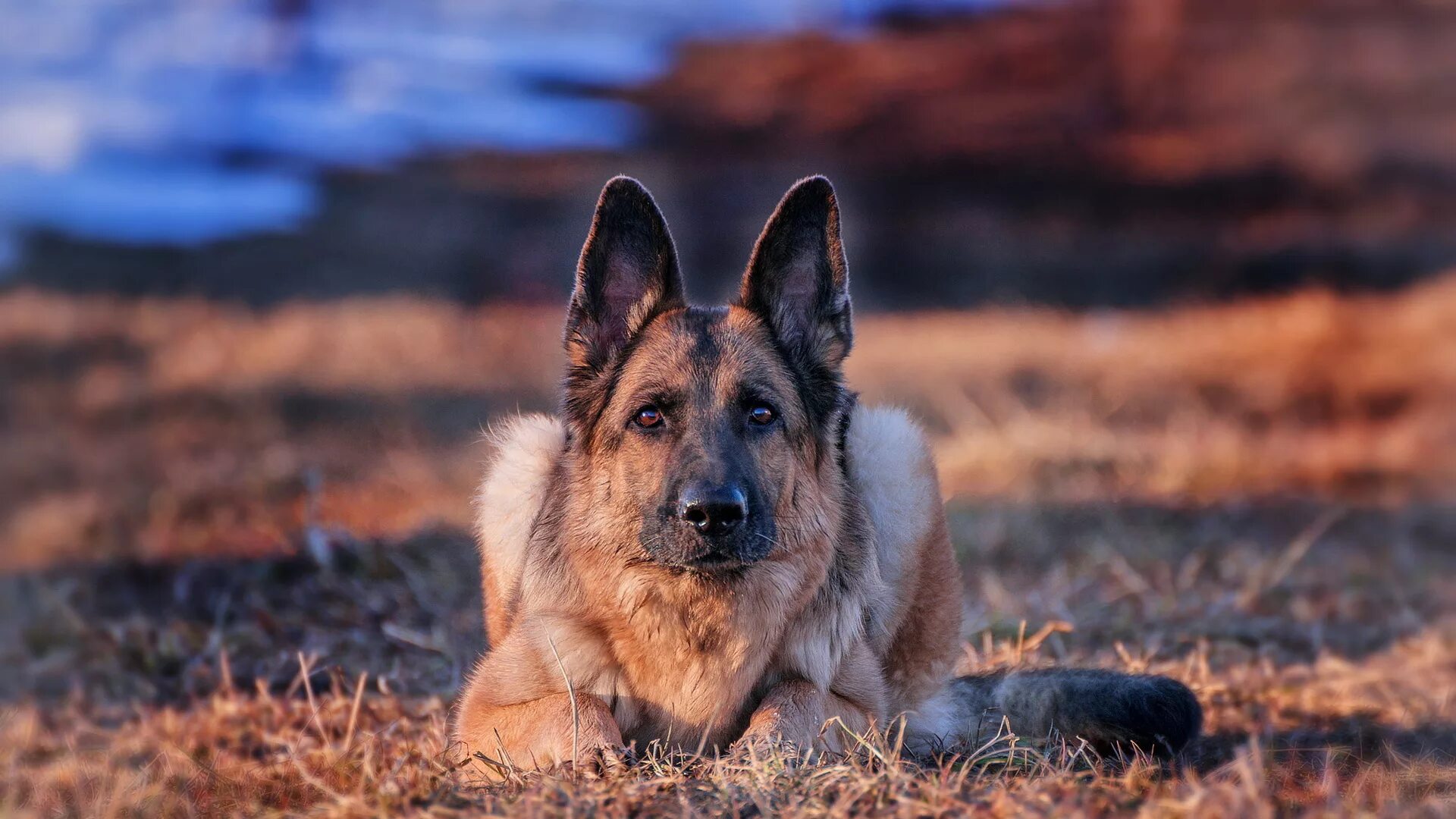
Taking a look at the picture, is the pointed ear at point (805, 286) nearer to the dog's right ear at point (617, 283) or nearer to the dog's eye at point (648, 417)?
the dog's right ear at point (617, 283)

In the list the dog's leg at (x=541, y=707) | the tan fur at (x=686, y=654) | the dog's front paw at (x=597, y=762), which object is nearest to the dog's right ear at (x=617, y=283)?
the tan fur at (x=686, y=654)

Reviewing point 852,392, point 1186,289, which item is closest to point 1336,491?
point 1186,289

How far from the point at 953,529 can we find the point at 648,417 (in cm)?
542

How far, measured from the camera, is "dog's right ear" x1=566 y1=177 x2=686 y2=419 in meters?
4.19

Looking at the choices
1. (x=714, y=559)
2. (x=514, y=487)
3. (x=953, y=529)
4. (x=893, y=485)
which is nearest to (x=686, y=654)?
(x=714, y=559)

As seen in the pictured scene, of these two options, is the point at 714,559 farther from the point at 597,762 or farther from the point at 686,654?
the point at 597,762

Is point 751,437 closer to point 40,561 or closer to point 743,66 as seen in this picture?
point 40,561

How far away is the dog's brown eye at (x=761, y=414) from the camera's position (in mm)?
4117

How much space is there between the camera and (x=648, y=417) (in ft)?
13.5

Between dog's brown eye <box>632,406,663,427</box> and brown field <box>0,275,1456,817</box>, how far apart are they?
120cm

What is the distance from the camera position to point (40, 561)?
852 cm

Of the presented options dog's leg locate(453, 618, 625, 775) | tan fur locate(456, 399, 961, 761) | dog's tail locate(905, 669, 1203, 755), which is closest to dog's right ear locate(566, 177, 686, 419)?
tan fur locate(456, 399, 961, 761)

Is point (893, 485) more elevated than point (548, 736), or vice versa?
point (893, 485)

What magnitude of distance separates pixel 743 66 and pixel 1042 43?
4.34m
